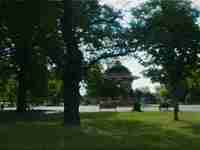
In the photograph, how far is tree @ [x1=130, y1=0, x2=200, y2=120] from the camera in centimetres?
2786

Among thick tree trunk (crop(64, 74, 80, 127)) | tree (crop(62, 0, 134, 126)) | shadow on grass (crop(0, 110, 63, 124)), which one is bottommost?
shadow on grass (crop(0, 110, 63, 124))

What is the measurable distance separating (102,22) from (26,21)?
937cm

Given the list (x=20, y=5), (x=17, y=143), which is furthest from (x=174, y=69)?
(x=17, y=143)

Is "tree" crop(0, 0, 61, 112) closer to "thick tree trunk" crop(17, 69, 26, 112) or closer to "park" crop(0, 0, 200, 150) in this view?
"park" crop(0, 0, 200, 150)

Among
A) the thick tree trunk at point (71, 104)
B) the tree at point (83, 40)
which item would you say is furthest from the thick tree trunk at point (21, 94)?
the thick tree trunk at point (71, 104)

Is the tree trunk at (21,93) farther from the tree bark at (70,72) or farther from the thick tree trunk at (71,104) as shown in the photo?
the thick tree trunk at (71,104)

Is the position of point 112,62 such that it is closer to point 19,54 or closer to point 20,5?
point 19,54

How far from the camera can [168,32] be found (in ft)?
92.4

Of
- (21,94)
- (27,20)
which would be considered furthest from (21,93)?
(27,20)

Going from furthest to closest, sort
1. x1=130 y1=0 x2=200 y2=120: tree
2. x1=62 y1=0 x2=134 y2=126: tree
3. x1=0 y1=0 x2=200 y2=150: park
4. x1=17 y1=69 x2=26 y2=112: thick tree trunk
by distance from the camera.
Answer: x1=17 y1=69 x2=26 y2=112: thick tree trunk, x1=130 y1=0 x2=200 y2=120: tree, x1=62 y1=0 x2=134 y2=126: tree, x1=0 y1=0 x2=200 y2=150: park

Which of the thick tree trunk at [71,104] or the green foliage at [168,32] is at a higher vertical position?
the green foliage at [168,32]

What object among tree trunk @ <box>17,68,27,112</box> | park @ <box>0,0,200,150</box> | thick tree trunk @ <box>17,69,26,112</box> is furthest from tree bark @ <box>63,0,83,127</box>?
thick tree trunk @ <box>17,69,26,112</box>

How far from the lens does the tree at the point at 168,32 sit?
91.4 feet

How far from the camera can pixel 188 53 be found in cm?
2950
